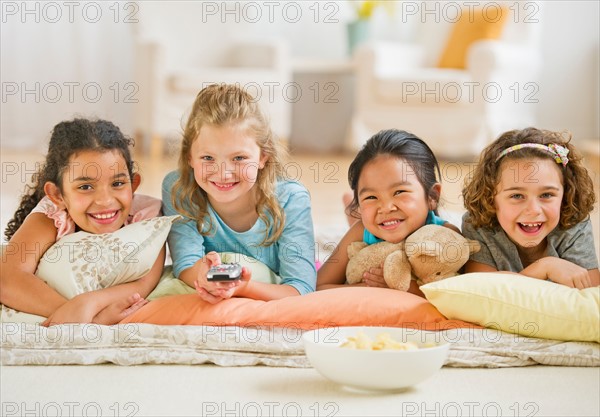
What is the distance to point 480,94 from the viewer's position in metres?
4.87

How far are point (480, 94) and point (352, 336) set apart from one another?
11.6ft

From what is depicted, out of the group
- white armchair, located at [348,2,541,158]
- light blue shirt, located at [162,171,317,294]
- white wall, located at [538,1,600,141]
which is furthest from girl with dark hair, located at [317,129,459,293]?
white wall, located at [538,1,600,141]

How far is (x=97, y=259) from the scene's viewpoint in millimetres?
1828

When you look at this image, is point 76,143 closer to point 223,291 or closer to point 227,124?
point 227,124

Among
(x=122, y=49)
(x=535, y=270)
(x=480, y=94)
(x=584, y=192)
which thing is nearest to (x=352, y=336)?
(x=535, y=270)

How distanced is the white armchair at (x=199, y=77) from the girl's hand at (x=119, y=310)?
3.18 m

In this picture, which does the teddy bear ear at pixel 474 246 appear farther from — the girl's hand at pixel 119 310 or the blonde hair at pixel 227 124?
the girl's hand at pixel 119 310

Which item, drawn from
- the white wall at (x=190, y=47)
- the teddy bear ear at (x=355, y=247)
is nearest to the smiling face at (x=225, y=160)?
the teddy bear ear at (x=355, y=247)

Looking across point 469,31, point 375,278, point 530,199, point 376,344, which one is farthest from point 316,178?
point 376,344

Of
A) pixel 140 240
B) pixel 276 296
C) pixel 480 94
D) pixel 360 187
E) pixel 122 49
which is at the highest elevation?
pixel 122 49

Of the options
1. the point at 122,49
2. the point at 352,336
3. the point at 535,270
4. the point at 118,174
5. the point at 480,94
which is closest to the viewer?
the point at 352,336

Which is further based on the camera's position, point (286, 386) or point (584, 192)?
point (584, 192)

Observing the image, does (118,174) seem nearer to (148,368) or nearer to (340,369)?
(148,368)

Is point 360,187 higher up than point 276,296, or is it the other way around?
point 360,187
